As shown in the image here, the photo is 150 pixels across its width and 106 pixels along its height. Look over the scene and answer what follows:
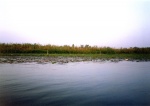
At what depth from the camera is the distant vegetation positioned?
31703 millimetres

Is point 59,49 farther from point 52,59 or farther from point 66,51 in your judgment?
point 52,59

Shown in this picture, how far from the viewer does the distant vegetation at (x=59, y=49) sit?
3170 cm

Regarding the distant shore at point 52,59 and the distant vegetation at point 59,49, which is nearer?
the distant shore at point 52,59

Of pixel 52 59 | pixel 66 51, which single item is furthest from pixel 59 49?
pixel 52 59

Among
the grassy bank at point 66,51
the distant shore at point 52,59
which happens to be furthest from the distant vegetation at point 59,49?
the distant shore at point 52,59

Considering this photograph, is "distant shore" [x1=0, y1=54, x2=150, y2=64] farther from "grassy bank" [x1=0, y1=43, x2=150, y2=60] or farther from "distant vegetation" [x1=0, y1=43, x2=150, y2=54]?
"distant vegetation" [x1=0, y1=43, x2=150, y2=54]

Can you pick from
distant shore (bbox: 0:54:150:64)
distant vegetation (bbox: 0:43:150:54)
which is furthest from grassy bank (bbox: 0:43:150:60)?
distant shore (bbox: 0:54:150:64)

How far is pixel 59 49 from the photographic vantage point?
1320 inches

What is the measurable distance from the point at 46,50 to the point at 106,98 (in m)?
27.2

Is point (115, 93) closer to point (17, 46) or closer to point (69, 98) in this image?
point (69, 98)

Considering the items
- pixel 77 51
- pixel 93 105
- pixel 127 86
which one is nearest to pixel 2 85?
pixel 93 105

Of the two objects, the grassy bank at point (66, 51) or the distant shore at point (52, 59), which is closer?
the distant shore at point (52, 59)

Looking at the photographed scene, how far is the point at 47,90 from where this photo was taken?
266 inches

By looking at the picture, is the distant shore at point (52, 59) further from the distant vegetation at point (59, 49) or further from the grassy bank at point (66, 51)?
the distant vegetation at point (59, 49)
